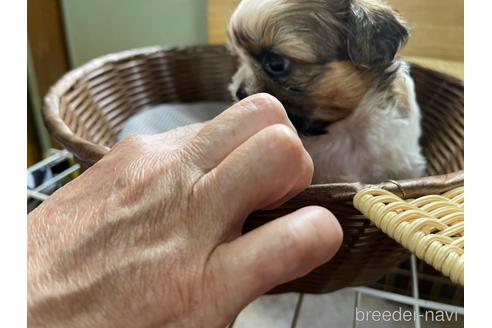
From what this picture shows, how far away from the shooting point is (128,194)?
0.65 m

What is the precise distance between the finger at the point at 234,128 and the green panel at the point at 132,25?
1218 mm

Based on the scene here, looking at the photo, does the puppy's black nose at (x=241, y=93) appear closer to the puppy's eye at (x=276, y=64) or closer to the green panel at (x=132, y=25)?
the puppy's eye at (x=276, y=64)

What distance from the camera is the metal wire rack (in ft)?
2.79

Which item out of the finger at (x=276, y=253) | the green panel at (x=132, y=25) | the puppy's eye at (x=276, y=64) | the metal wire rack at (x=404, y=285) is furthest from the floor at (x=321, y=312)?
the green panel at (x=132, y=25)

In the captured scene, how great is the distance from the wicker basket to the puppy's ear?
281mm

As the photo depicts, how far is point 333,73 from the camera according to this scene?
0.99 m

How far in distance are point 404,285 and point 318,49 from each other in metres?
0.52

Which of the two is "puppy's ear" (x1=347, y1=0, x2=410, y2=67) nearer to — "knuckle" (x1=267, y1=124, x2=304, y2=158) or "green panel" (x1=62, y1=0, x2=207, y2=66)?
"knuckle" (x1=267, y1=124, x2=304, y2=158)

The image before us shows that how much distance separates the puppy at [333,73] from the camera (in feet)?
3.20

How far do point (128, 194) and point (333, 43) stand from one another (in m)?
0.55

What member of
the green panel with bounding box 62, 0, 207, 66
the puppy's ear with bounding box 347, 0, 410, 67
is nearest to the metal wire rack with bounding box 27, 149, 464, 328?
the puppy's ear with bounding box 347, 0, 410, 67

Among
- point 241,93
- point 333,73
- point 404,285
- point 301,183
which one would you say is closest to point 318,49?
point 333,73
